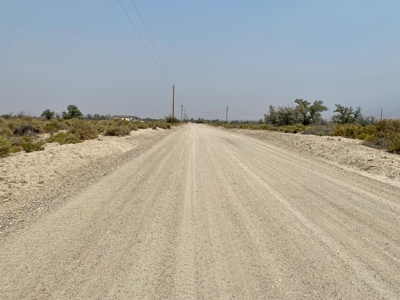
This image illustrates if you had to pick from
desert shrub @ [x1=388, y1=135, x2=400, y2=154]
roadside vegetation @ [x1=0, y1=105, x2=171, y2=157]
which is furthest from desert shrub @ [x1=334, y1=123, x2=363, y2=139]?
roadside vegetation @ [x1=0, y1=105, x2=171, y2=157]

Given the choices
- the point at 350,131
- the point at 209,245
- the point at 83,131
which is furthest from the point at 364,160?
the point at 83,131

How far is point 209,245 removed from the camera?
3643 millimetres

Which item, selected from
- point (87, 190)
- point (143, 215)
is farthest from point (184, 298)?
point (87, 190)

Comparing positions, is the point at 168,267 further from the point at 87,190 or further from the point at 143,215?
the point at 87,190

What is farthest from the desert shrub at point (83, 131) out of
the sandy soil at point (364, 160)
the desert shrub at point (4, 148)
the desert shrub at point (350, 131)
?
the desert shrub at point (350, 131)

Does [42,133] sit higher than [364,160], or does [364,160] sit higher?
[42,133]

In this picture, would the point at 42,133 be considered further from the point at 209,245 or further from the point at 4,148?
the point at 209,245

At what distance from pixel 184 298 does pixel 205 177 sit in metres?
5.16

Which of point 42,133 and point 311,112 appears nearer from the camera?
point 42,133

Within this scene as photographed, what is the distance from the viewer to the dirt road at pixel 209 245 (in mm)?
2736

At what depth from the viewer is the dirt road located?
2736 millimetres

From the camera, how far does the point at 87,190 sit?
627 cm

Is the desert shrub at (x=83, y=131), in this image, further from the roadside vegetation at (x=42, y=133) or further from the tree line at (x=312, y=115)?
the tree line at (x=312, y=115)

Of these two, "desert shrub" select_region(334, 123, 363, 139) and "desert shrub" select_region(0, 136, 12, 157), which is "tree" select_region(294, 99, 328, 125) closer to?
"desert shrub" select_region(334, 123, 363, 139)
